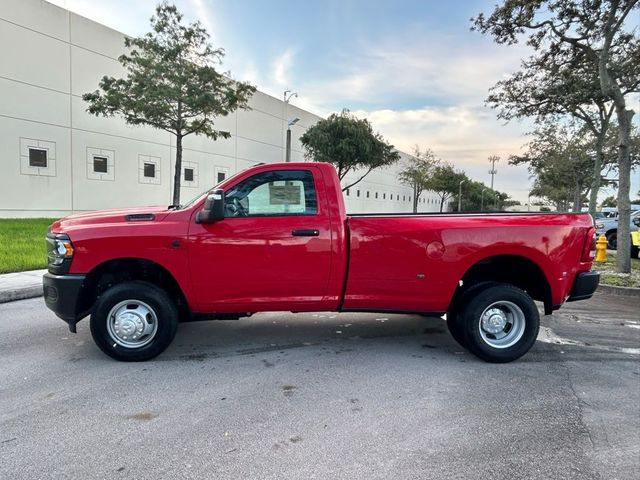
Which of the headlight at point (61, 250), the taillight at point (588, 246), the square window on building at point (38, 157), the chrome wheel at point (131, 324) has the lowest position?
the chrome wheel at point (131, 324)

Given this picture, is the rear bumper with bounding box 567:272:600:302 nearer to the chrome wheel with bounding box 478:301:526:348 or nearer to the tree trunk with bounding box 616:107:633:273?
the chrome wheel with bounding box 478:301:526:348

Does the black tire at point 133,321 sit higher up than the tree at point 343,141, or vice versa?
the tree at point 343,141

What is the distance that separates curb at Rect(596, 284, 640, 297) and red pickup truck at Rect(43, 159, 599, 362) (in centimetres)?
510

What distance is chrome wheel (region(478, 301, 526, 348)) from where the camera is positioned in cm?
453

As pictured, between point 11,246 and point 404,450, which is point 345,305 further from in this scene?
point 11,246

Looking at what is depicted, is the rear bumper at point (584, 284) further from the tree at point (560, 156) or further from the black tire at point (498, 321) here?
the tree at point (560, 156)

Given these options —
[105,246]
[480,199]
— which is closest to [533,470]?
[105,246]

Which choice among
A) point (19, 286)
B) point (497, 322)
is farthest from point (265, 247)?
point (19, 286)

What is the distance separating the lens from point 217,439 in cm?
298

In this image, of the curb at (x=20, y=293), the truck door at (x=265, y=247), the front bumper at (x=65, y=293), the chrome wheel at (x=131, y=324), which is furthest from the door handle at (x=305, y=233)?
the curb at (x=20, y=293)

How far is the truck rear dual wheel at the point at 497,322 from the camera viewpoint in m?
4.48

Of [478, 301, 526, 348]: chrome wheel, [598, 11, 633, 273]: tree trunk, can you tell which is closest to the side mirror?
[478, 301, 526, 348]: chrome wheel

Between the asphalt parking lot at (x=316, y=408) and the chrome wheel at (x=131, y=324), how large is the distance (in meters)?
0.25

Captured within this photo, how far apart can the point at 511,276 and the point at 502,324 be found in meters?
0.65
